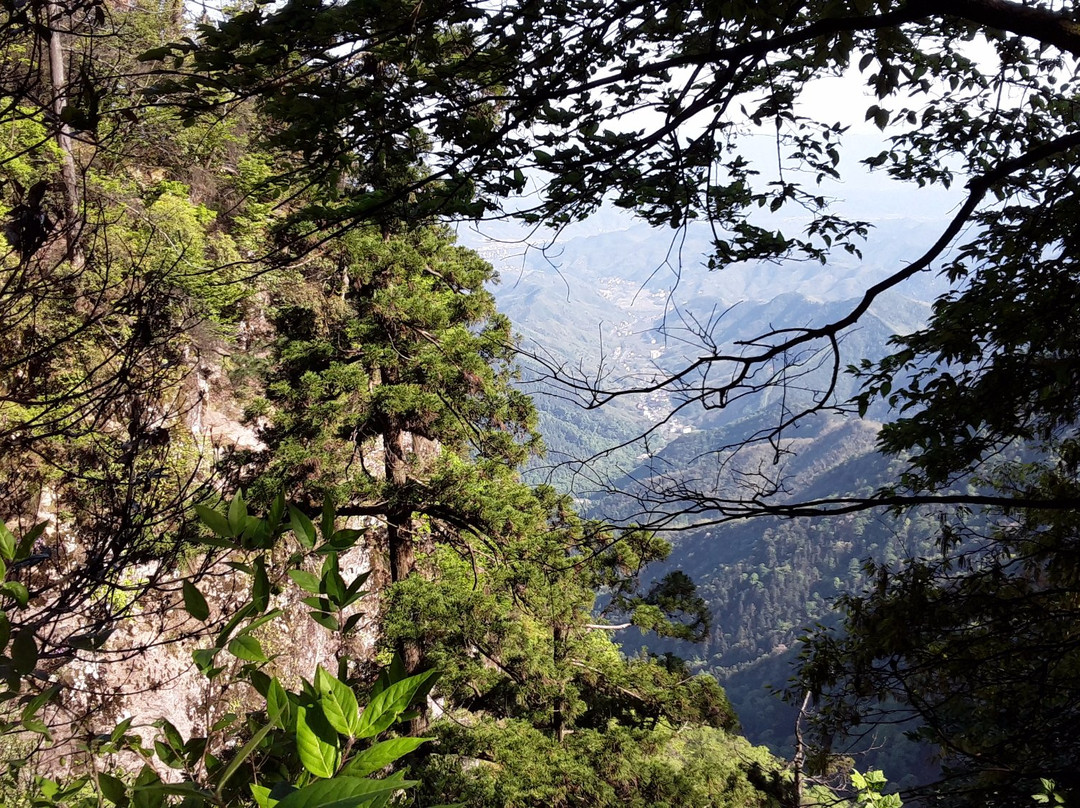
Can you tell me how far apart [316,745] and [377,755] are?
0.09 meters

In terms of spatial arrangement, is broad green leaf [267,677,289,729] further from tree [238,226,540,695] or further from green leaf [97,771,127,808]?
tree [238,226,540,695]

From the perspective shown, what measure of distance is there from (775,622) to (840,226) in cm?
10065

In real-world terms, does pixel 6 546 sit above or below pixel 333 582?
above

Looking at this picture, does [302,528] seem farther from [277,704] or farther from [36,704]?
[36,704]

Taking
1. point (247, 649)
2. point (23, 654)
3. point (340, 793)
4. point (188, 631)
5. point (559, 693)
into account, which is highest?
point (188, 631)

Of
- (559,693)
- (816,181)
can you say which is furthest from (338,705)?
(559,693)

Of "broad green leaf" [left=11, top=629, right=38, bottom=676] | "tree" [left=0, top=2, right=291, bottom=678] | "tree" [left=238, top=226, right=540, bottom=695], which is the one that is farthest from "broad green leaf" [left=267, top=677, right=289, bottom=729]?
Answer: "tree" [left=238, top=226, right=540, bottom=695]

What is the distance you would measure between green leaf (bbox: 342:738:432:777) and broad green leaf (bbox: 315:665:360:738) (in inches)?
1.7

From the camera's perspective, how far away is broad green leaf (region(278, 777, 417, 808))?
0.57m

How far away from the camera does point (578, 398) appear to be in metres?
2.26

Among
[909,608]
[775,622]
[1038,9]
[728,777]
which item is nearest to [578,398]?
[1038,9]

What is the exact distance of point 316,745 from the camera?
2.37 feet

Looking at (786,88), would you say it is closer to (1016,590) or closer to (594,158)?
(594,158)

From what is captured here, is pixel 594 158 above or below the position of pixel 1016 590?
above
